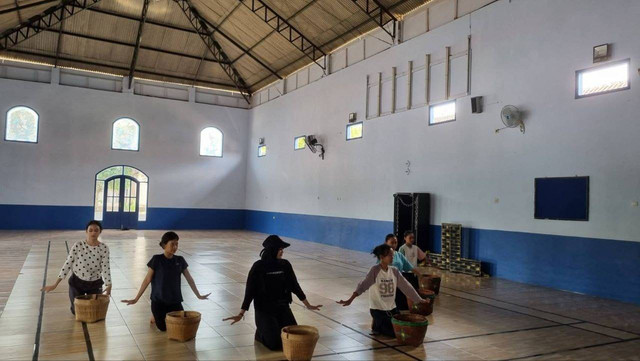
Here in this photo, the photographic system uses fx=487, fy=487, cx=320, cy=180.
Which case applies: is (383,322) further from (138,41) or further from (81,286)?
(138,41)

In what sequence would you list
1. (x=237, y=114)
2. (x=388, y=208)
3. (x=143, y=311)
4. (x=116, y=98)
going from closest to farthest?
(x=143, y=311) → (x=388, y=208) → (x=116, y=98) → (x=237, y=114)

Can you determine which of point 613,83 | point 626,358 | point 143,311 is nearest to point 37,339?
point 143,311

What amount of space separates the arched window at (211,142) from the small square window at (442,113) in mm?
14718

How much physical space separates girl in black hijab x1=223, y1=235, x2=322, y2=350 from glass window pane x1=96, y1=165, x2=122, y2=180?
20096mm

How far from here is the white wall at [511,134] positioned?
Answer: 9023 mm

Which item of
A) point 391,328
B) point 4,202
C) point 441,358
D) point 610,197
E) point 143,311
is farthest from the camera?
point 4,202

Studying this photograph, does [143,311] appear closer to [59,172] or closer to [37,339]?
[37,339]

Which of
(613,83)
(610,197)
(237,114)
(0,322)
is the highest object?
(237,114)

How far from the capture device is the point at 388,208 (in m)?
14.9

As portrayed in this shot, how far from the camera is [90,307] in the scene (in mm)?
6031

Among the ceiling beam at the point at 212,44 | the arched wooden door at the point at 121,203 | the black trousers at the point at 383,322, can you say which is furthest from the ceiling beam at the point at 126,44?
the black trousers at the point at 383,322

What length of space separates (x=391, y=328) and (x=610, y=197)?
575 cm

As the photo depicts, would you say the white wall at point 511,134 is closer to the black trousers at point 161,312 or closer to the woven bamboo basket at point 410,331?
the woven bamboo basket at point 410,331

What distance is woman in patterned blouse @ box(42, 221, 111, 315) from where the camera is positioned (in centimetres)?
626
